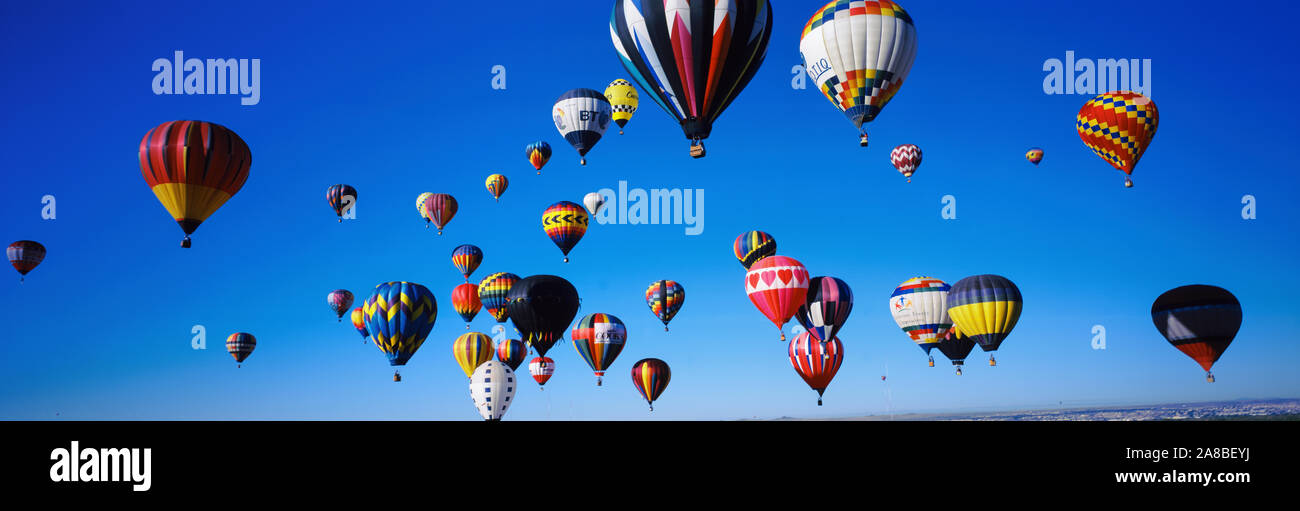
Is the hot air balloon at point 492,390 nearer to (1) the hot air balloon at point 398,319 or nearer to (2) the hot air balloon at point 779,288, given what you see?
(1) the hot air balloon at point 398,319

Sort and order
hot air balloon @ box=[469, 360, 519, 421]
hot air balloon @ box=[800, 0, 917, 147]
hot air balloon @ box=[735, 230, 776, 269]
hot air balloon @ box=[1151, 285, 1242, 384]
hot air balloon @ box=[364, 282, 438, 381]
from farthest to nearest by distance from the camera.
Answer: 1. hot air balloon @ box=[735, 230, 776, 269]
2. hot air balloon @ box=[469, 360, 519, 421]
3. hot air balloon @ box=[364, 282, 438, 381]
4. hot air balloon @ box=[1151, 285, 1242, 384]
5. hot air balloon @ box=[800, 0, 917, 147]

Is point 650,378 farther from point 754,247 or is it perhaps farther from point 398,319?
point 398,319

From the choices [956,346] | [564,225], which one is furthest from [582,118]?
[956,346]

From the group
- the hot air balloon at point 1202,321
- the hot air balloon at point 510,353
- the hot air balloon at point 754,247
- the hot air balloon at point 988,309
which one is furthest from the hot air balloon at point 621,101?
the hot air balloon at point 1202,321

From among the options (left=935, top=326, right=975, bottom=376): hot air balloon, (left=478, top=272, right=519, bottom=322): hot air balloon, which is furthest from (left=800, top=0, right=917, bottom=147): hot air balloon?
(left=478, top=272, right=519, bottom=322): hot air balloon

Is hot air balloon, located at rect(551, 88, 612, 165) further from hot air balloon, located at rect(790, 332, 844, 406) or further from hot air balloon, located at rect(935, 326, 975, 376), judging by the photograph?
hot air balloon, located at rect(935, 326, 975, 376)
